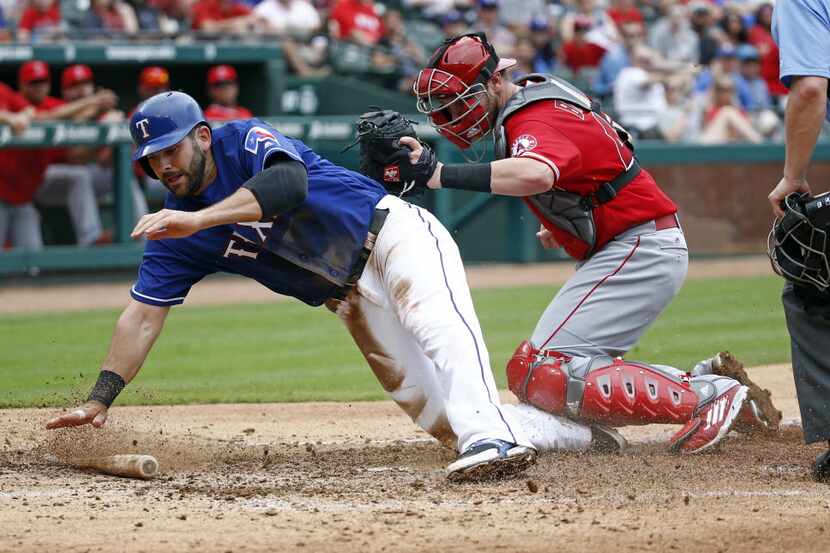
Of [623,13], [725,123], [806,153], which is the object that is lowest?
[725,123]

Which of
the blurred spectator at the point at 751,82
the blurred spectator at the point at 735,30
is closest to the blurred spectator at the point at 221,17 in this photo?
the blurred spectator at the point at 751,82

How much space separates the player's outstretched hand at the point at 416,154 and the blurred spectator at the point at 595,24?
10.6m

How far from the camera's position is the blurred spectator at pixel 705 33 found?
16297 mm

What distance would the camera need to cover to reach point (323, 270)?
15.3 feet

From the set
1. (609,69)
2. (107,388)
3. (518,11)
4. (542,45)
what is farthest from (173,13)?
A: (107,388)

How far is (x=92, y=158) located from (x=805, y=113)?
8.69 meters

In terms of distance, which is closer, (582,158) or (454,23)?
(582,158)

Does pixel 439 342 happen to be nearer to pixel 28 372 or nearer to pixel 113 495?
pixel 113 495

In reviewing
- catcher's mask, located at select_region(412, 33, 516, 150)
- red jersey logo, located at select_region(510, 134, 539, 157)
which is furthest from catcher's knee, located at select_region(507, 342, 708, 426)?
catcher's mask, located at select_region(412, 33, 516, 150)

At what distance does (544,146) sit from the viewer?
4637mm

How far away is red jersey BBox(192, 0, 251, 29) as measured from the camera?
13289 mm

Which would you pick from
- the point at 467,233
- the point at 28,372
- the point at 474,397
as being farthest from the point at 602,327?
the point at 467,233

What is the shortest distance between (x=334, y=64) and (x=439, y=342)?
10.0m

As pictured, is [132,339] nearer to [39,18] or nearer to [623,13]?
[39,18]
